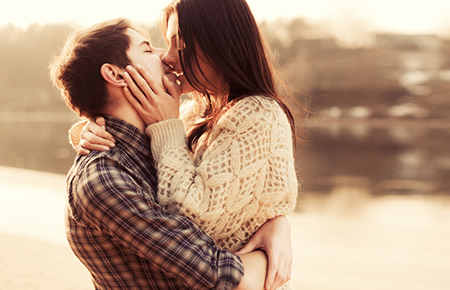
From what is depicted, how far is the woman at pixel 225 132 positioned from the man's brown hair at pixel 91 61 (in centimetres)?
10

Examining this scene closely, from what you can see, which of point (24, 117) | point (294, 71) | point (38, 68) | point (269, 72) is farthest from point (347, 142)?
point (38, 68)

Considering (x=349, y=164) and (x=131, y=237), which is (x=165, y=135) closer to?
(x=131, y=237)

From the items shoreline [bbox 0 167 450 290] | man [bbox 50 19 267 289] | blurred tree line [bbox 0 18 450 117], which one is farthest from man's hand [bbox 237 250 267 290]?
blurred tree line [bbox 0 18 450 117]

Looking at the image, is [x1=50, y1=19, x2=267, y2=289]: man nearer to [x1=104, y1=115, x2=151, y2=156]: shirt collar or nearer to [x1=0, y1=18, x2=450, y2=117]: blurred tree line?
[x1=104, y1=115, x2=151, y2=156]: shirt collar

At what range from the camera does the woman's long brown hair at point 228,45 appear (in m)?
1.83

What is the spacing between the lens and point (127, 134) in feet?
5.81

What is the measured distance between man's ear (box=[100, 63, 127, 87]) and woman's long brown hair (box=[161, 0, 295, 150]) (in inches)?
11.0

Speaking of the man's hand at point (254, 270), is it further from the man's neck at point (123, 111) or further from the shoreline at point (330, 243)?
the shoreline at point (330, 243)

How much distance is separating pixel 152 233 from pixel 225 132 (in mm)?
544

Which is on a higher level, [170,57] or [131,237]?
[170,57]

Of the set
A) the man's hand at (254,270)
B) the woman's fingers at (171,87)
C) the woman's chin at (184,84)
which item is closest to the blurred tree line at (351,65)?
the woman's chin at (184,84)

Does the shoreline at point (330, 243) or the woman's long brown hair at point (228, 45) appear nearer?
the woman's long brown hair at point (228, 45)

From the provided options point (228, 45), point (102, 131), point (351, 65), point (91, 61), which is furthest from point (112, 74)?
point (351, 65)

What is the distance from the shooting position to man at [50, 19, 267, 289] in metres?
1.45
